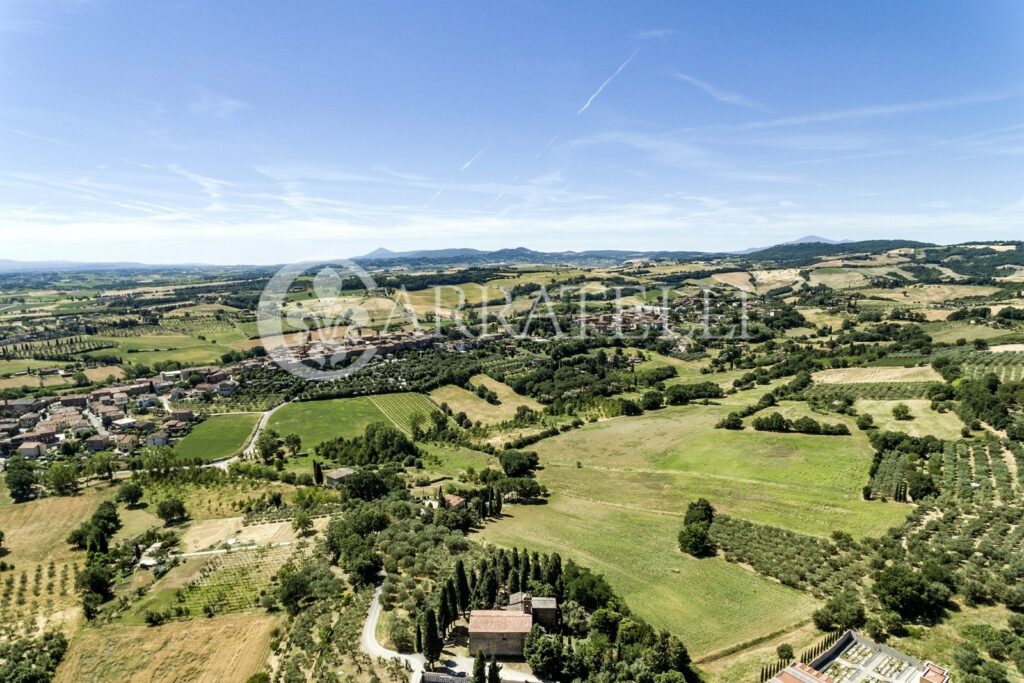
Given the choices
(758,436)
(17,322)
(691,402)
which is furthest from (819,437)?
(17,322)

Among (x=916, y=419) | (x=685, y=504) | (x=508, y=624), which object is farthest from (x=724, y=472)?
(x=508, y=624)

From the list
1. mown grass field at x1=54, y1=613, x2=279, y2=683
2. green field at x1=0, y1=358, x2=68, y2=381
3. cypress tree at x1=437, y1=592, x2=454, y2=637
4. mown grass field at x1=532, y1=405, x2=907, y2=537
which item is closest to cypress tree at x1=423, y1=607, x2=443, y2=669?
cypress tree at x1=437, y1=592, x2=454, y2=637

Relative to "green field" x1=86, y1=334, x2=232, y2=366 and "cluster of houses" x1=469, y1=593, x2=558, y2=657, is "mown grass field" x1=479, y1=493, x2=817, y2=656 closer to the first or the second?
"cluster of houses" x1=469, y1=593, x2=558, y2=657

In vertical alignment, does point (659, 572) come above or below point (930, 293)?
below

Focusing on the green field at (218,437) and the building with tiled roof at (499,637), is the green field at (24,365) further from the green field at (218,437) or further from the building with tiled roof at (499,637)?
the building with tiled roof at (499,637)

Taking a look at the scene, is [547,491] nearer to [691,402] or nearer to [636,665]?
[636,665]

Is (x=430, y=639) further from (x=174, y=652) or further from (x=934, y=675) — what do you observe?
(x=934, y=675)
